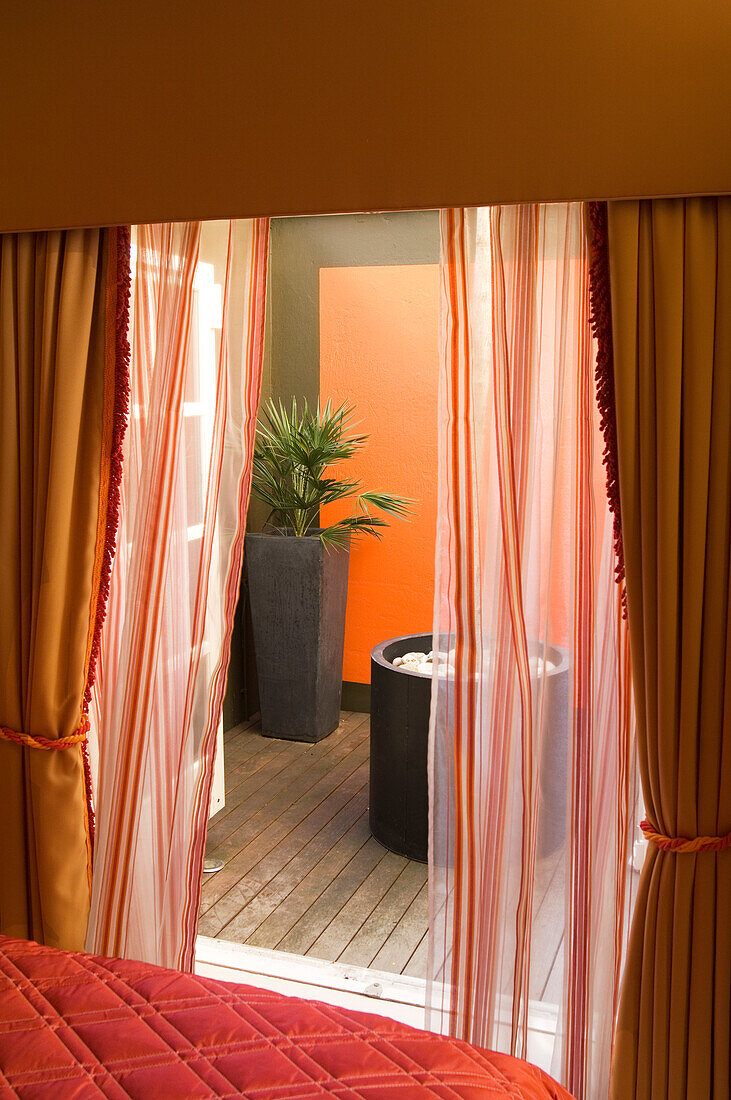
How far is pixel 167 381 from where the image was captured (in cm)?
223

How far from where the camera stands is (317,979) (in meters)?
2.72

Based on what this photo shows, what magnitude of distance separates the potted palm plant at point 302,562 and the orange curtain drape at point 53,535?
2.23m

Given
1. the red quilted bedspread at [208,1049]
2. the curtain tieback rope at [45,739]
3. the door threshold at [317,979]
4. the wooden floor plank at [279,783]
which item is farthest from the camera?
the wooden floor plank at [279,783]

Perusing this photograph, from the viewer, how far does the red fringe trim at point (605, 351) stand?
1823mm

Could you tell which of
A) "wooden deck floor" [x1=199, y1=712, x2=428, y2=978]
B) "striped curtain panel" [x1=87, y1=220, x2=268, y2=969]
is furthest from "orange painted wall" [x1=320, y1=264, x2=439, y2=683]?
"striped curtain panel" [x1=87, y1=220, x2=268, y2=969]

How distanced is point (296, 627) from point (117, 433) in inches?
96.3

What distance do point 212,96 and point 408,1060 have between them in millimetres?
1731

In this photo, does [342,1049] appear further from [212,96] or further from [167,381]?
[212,96]

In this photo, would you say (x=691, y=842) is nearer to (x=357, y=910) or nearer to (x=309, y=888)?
(x=357, y=910)

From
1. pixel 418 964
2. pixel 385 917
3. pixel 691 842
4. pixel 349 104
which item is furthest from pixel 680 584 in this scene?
pixel 385 917

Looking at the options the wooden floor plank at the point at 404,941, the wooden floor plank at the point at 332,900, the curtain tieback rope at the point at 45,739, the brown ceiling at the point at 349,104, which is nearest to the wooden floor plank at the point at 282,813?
the wooden floor plank at the point at 332,900

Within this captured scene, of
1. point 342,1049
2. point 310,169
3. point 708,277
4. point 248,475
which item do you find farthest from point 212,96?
point 342,1049

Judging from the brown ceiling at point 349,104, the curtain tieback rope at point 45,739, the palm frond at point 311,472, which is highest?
the brown ceiling at point 349,104

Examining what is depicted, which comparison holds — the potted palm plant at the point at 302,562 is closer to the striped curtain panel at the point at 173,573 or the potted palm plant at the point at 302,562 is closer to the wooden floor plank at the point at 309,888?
the wooden floor plank at the point at 309,888
